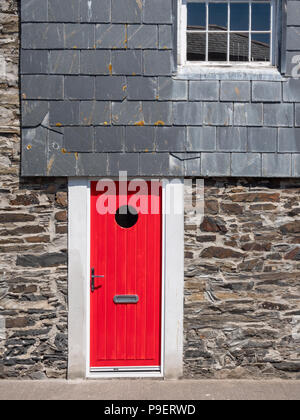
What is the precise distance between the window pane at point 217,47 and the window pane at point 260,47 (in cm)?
33

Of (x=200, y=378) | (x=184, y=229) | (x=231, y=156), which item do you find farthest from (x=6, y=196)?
(x=200, y=378)

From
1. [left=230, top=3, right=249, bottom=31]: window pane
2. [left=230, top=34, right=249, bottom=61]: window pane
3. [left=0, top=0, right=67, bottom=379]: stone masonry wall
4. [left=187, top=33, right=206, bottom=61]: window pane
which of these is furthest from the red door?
[left=230, top=3, right=249, bottom=31]: window pane

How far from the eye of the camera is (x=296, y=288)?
5.25 m

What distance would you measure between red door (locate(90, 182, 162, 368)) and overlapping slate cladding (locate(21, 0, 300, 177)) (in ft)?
1.60

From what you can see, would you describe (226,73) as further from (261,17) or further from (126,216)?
(126,216)

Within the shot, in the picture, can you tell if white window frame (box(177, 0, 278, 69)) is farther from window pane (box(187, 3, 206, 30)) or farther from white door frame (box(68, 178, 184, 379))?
white door frame (box(68, 178, 184, 379))

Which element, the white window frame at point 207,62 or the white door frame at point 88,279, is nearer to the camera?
the white door frame at point 88,279

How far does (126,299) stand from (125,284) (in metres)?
0.17

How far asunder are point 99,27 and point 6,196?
216 centimetres

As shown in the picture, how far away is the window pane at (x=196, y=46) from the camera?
210 inches

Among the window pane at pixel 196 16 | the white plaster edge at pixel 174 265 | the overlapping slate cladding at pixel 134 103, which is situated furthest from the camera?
the window pane at pixel 196 16

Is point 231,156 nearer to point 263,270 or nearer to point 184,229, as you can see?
point 184,229

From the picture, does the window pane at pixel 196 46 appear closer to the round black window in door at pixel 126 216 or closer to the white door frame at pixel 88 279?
the white door frame at pixel 88 279

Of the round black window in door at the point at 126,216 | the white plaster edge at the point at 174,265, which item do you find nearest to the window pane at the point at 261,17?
the white plaster edge at the point at 174,265
